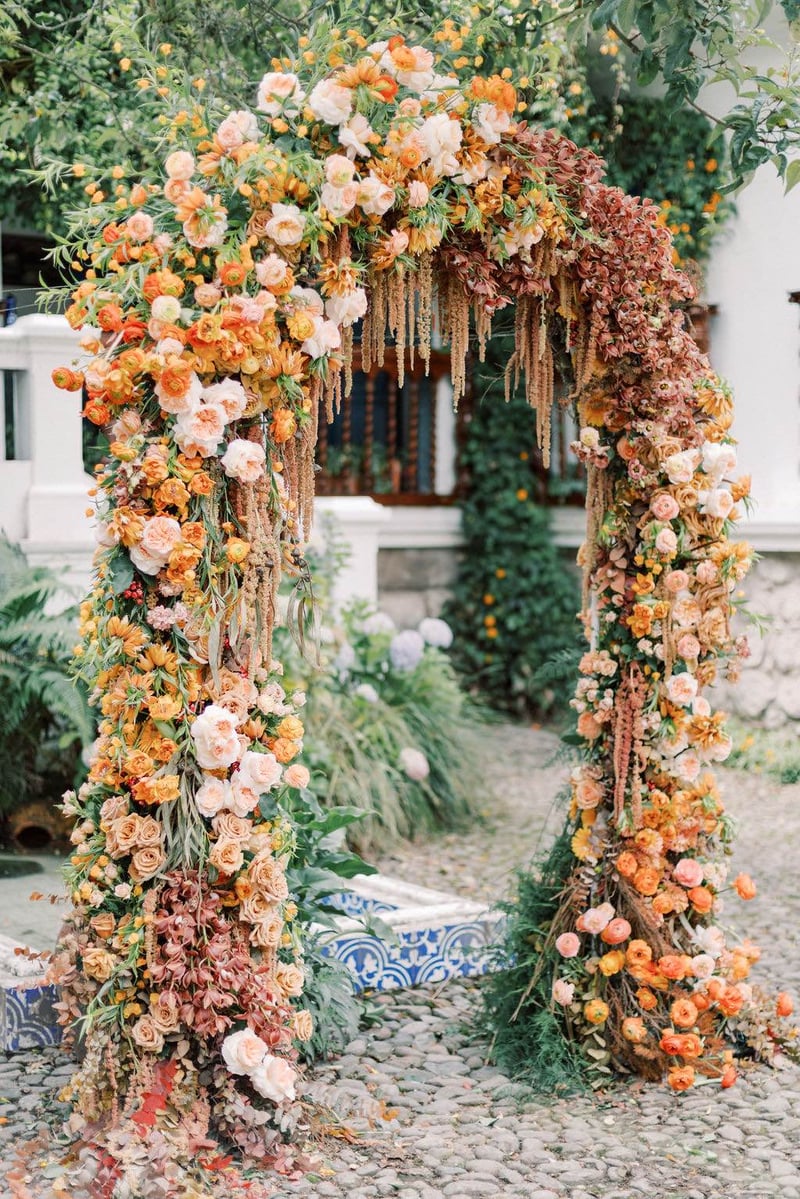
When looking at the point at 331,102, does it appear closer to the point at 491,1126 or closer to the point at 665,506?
the point at 665,506

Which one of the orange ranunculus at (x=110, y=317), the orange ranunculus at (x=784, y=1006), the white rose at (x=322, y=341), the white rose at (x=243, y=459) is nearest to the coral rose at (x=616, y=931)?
the orange ranunculus at (x=784, y=1006)

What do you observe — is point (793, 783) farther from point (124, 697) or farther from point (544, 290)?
point (124, 697)

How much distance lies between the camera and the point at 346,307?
3.24m

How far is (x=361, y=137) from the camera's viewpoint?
10.4ft

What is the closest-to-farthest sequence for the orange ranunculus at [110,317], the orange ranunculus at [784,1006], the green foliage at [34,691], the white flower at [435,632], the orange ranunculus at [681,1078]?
the orange ranunculus at [110,317] → the orange ranunculus at [681,1078] → the orange ranunculus at [784,1006] → the green foliage at [34,691] → the white flower at [435,632]

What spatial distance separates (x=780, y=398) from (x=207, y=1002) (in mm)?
6568

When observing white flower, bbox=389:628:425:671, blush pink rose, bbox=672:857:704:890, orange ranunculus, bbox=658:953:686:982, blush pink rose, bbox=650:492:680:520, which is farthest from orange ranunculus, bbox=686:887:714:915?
white flower, bbox=389:628:425:671

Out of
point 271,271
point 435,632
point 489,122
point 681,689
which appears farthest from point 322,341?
point 435,632

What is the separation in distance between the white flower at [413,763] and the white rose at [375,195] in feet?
12.1

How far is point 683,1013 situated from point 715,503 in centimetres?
139

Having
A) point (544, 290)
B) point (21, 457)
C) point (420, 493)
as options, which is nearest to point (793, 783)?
point (420, 493)

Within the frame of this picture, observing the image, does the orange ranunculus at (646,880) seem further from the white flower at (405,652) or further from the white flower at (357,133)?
the white flower at (405,652)

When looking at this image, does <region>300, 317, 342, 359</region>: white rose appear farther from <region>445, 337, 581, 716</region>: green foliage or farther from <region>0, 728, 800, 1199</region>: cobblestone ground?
<region>445, 337, 581, 716</region>: green foliage

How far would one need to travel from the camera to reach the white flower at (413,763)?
21.4ft
